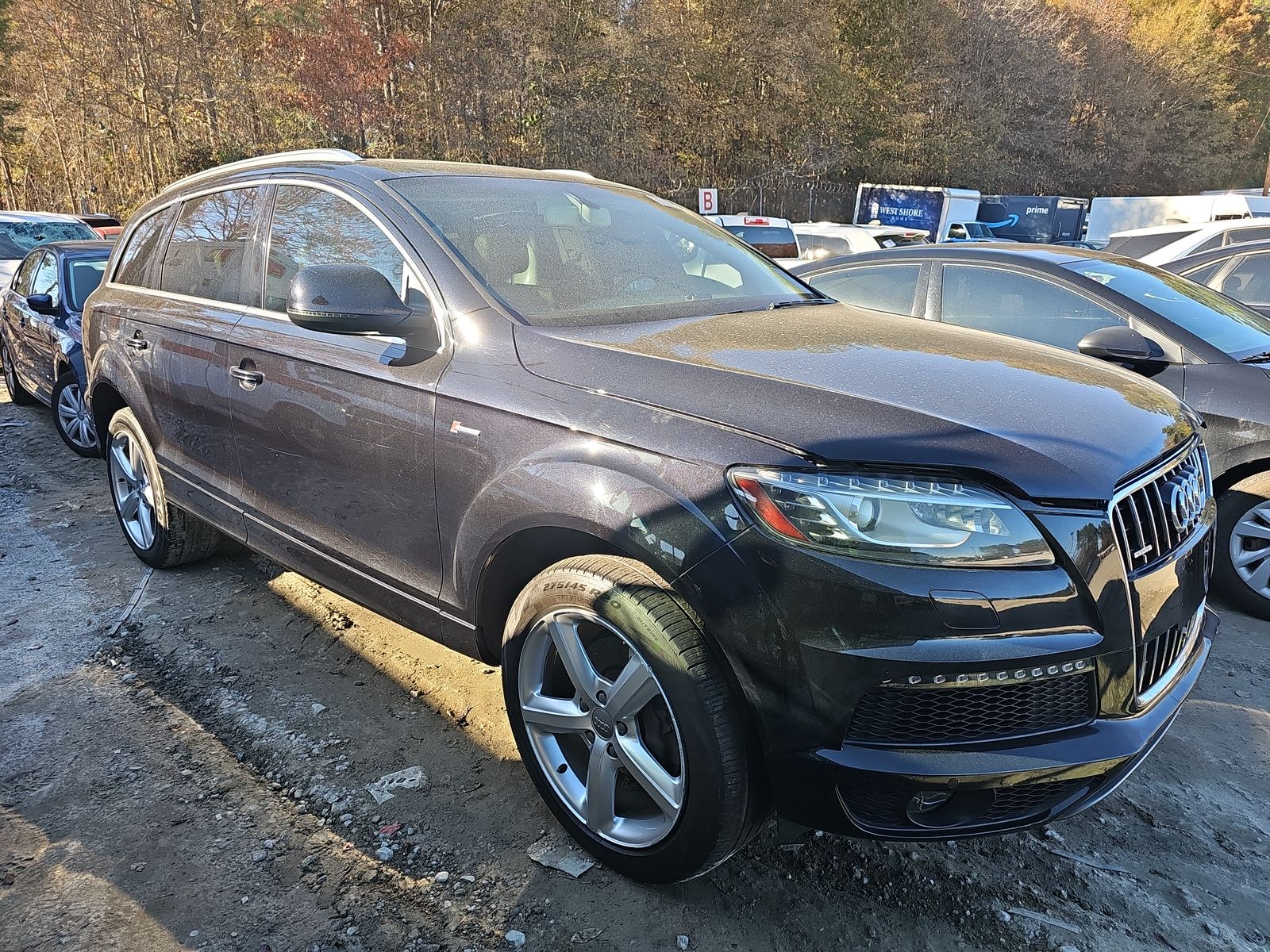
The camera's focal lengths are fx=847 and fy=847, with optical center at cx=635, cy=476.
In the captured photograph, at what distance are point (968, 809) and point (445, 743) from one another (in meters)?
1.72

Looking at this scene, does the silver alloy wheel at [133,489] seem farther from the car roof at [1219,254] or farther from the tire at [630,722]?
the car roof at [1219,254]

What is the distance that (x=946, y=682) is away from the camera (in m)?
1.70

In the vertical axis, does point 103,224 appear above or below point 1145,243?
above

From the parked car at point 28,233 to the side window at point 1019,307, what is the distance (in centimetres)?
957

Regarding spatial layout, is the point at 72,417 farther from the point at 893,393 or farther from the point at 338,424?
the point at 893,393

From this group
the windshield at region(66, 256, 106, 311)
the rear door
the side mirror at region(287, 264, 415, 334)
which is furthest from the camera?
the windshield at region(66, 256, 106, 311)

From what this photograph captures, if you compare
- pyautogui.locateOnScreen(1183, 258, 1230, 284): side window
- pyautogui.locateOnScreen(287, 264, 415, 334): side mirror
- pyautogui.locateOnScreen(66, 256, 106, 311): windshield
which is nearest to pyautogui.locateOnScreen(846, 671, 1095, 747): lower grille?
pyautogui.locateOnScreen(287, 264, 415, 334): side mirror

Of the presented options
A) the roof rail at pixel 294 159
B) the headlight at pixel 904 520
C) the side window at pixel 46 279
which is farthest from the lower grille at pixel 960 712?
the side window at pixel 46 279

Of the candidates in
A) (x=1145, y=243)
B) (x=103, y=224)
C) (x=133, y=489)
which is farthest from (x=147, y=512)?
(x=103, y=224)

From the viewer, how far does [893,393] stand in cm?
197

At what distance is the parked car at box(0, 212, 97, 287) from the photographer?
9.97 meters

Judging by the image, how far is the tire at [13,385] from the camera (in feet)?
26.0

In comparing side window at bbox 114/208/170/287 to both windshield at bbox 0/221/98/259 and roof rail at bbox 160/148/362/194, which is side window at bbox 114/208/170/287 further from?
windshield at bbox 0/221/98/259

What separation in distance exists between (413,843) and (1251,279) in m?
6.52
